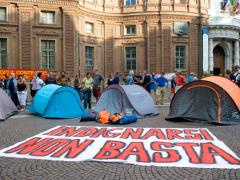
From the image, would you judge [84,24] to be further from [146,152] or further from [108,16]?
[146,152]

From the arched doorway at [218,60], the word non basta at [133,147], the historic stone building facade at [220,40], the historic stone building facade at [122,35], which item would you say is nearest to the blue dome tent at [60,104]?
the word non basta at [133,147]

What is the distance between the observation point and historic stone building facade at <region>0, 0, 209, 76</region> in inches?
1268

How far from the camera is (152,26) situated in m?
36.7

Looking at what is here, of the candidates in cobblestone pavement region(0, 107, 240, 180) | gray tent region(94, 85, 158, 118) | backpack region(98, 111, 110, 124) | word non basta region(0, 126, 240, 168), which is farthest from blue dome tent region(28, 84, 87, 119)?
cobblestone pavement region(0, 107, 240, 180)

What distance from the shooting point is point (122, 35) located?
124 ft

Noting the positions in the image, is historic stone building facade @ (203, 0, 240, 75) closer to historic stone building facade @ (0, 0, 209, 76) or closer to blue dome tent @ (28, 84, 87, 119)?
historic stone building facade @ (0, 0, 209, 76)

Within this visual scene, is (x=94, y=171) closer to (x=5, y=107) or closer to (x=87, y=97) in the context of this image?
(x=5, y=107)

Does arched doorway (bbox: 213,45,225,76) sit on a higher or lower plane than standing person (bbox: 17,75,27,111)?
higher

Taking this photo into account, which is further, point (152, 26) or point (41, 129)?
point (152, 26)

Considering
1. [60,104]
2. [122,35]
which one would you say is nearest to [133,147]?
[60,104]

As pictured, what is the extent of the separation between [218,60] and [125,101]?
29.2 metres

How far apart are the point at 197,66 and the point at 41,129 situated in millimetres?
29264

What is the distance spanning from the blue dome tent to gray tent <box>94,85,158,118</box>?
96cm

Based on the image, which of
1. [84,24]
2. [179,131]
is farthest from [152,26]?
[179,131]
